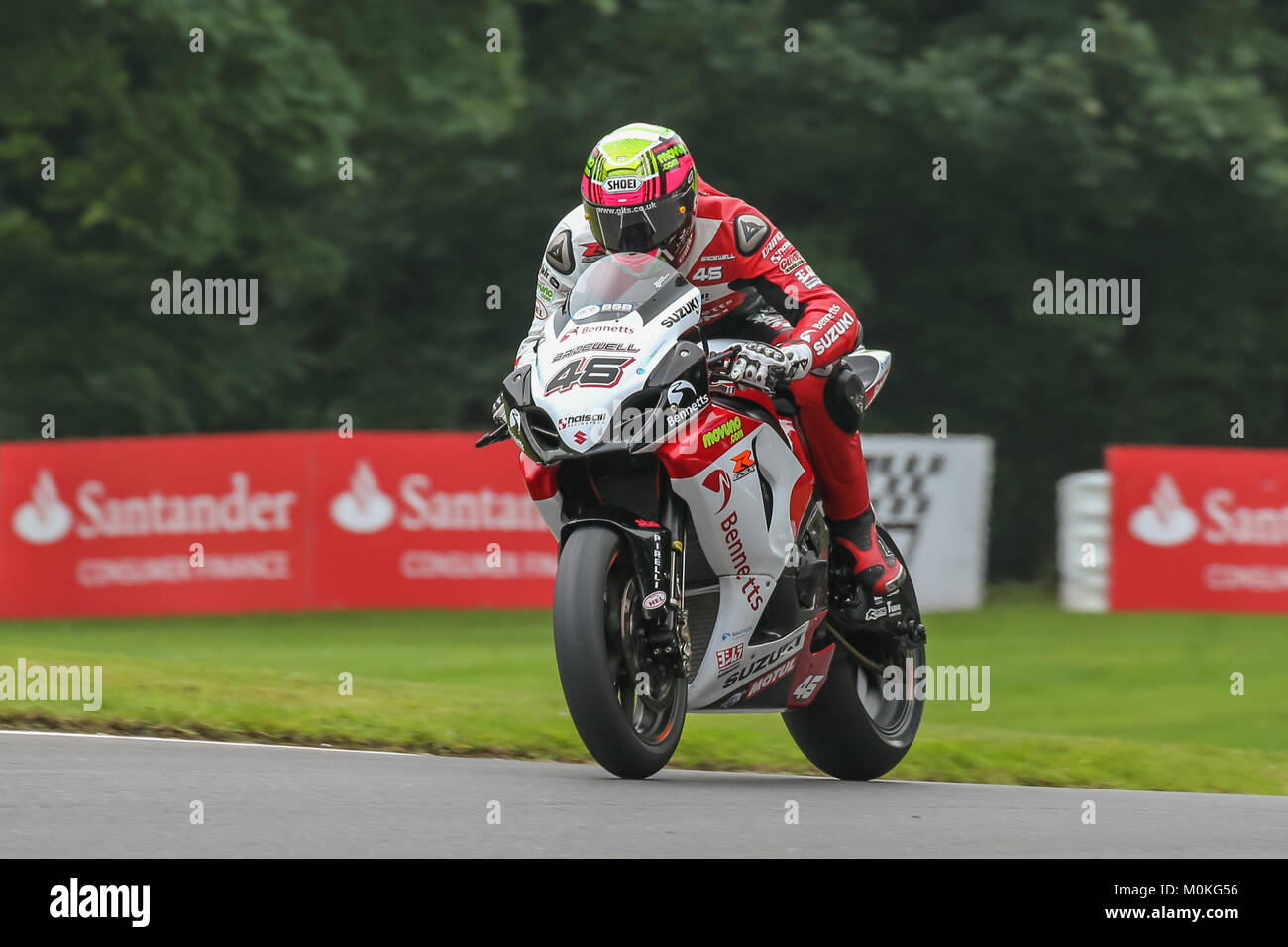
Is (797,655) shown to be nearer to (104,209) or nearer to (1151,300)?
(104,209)

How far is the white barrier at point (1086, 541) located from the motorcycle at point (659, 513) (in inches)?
421

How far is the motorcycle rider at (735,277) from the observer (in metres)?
6.92

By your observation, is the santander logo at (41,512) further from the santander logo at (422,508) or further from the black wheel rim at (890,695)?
the black wheel rim at (890,695)

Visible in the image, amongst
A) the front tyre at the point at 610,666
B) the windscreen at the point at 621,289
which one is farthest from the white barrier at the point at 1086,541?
the front tyre at the point at 610,666

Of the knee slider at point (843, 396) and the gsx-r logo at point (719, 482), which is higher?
the knee slider at point (843, 396)

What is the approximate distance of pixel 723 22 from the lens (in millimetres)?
23328

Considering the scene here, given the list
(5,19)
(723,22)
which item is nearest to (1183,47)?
(723,22)

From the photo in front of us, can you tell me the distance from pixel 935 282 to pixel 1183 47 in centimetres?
385

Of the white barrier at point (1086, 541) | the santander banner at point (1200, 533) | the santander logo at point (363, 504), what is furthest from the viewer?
the white barrier at point (1086, 541)

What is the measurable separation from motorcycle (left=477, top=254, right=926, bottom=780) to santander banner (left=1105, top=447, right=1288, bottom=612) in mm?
10719

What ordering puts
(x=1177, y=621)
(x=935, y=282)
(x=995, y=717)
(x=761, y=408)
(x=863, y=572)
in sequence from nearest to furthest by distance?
(x=761, y=408), (x=863, y=572), (x=995, y=717), (x=1177, y=621), (x=935, y=282)

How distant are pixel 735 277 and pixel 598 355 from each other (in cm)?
89

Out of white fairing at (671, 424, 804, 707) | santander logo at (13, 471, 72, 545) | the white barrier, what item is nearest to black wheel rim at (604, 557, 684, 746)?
white fairing at (671, 424, 804, 707)

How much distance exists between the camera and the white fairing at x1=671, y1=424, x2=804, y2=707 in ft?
22.2
